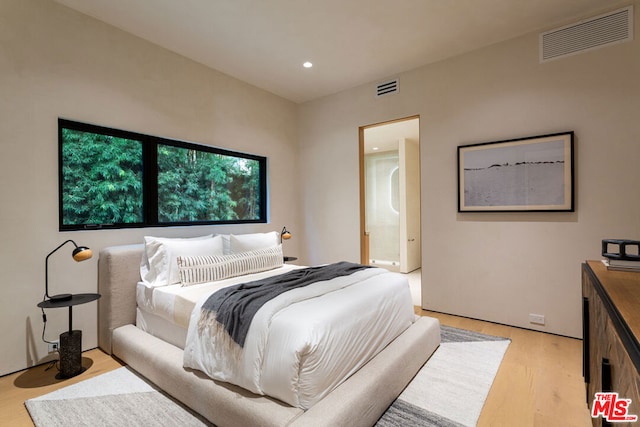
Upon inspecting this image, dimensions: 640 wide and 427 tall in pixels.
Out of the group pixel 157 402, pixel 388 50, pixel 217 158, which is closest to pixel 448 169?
pixel 388 50

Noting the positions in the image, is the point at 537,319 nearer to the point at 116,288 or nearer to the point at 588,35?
the point at 588,35

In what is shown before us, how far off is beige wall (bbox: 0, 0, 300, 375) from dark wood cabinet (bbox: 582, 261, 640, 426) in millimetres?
3462

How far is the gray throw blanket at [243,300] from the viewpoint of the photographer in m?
1.77

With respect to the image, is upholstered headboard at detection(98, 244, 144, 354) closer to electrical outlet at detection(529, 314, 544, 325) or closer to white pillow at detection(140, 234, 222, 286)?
white pillow at detection(140, 234, 222, 286)

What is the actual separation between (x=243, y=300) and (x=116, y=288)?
4.98ft

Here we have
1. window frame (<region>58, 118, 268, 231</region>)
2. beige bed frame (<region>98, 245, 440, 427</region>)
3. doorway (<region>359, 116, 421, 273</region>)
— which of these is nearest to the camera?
beige bed frame (<region>98, 245, 440, 427</region>)

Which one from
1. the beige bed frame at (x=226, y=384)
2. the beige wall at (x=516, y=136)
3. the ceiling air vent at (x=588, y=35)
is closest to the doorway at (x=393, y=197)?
the beige wall at (x=516, y=136)

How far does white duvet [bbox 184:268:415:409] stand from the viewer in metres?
1.52

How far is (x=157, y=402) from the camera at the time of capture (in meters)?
1.99

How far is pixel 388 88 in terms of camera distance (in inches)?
157

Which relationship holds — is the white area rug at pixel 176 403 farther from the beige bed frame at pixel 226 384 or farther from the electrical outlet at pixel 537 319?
the electrical outlet at pixel 537 319

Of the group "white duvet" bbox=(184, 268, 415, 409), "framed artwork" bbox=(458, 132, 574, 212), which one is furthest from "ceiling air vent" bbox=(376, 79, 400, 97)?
"white duvet" bbox=(184, 268, 415, 409)

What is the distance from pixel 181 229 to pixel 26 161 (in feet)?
4.58

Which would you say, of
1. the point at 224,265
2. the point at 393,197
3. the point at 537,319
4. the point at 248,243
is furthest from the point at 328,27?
the point at 393,197
